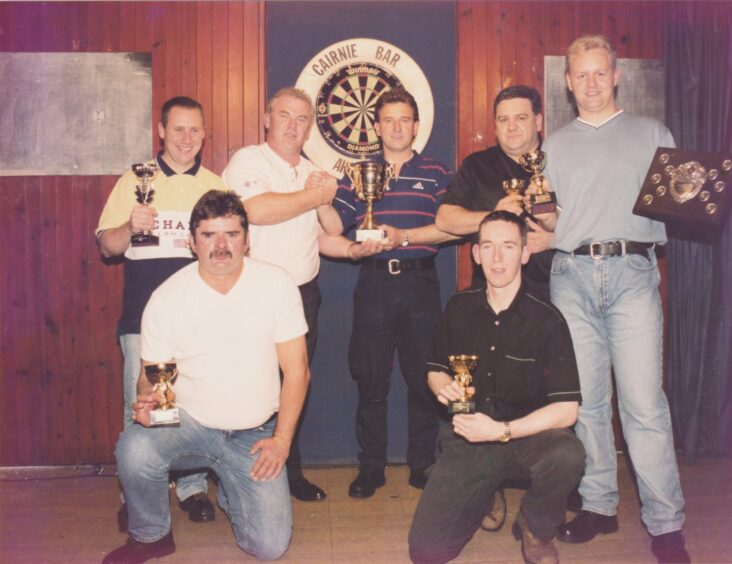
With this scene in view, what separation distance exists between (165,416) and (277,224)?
1189mm

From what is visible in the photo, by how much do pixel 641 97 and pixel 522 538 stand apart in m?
2.82

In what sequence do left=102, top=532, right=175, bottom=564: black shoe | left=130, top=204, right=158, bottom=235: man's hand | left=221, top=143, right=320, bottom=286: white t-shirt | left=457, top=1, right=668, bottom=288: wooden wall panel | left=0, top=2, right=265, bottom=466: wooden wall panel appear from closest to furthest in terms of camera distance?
left=102, top=532, right=175, bottom=564: black shoe
left=130, top=204, right=158, bottom=235: man's hand
left=221, top=143, right=320, bottom=286: white t-shirt
left=0, top=2, right=265, bottom=466: wooden wall panel
left=457, top=1, right=668, bottom=288: wooden wall panel

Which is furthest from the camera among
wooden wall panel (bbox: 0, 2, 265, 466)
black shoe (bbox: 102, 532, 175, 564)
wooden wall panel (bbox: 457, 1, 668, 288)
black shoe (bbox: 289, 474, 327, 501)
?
wooden wall panel (bbox: 457, 1, 668, 288)

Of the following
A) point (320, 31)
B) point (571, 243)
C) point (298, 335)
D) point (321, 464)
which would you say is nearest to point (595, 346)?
point (571, 243)

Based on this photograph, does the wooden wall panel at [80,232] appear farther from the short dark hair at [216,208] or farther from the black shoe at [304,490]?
the short dark hair at [216,208]

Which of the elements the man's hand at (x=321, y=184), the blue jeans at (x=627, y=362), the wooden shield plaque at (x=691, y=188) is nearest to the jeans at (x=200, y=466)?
the man's hand at (x=321, y=184)

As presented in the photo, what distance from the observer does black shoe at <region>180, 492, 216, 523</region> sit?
11.2ft

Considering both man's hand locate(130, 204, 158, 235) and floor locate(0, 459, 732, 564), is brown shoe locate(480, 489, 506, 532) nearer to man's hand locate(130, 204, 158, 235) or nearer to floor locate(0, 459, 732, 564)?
floor locate(0, 459, 732, 564)

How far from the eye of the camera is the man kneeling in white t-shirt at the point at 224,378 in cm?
286

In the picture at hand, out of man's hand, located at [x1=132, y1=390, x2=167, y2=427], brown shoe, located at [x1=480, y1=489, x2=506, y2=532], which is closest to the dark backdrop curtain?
brown shoe, located at [x1=480, y1=489, x2=506, y2=532]

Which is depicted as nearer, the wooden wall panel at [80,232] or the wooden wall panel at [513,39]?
the wooden wall panel at [80,232]

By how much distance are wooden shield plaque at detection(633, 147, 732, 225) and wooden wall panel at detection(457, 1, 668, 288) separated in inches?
64.9

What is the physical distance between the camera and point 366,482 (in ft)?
12.3

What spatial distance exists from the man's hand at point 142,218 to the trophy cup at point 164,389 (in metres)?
0.67
